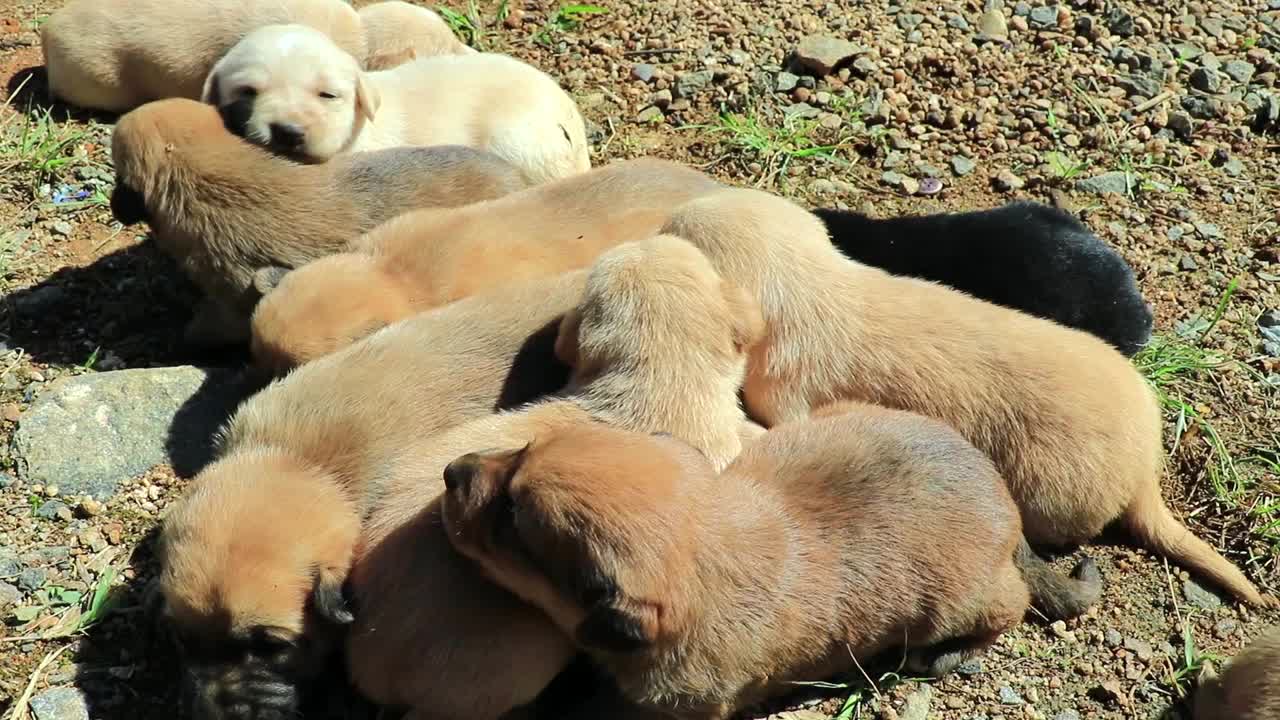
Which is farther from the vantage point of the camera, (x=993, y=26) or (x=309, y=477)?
(x=993, y=26)

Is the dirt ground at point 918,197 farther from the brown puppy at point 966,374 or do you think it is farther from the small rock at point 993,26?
the brown puppy at point 966,374

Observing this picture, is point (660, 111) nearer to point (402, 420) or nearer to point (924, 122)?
point (924, 122)

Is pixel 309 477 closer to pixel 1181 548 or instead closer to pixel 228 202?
pixel 228 202

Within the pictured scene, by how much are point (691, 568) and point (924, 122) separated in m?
4.42

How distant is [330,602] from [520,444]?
34.2 inches

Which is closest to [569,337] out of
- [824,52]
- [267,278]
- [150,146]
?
[267,278]

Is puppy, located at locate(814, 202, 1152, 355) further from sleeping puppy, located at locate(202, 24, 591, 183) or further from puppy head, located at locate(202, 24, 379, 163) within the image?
puppy head, located at locate(202, 24, 379, 163)

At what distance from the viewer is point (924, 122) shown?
25.5 ft

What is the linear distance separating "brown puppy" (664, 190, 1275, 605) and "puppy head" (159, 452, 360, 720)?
1945 mm

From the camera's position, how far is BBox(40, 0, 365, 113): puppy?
754 centimetres

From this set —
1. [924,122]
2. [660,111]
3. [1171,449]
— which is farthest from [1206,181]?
[660,111]

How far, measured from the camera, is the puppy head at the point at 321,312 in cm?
539

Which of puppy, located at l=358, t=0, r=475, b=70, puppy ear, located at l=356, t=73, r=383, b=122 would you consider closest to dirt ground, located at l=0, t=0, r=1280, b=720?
puppy, located at l=358, t=0, r=475, b=70

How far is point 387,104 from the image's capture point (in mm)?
6965
